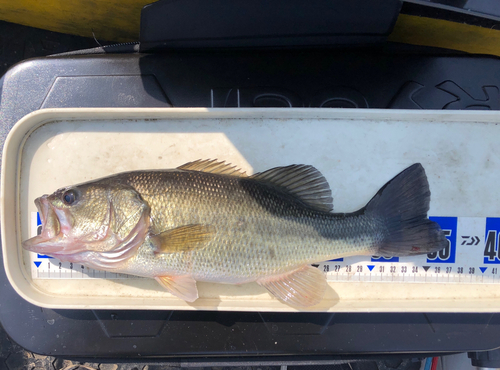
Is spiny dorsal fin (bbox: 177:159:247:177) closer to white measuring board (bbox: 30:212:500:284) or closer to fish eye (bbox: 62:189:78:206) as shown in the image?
fish eye (bbox: 62:189:78:206)

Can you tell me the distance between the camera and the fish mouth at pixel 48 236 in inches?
51.1

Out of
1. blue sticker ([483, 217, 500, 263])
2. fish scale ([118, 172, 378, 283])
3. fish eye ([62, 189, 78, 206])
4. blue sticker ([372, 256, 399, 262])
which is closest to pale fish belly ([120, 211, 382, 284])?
fish scale ([118, 172, 378, 283])

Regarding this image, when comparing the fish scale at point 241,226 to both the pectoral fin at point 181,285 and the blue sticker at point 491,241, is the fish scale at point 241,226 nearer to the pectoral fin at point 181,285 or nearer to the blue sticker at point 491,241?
the pectoral fin at point 181,285

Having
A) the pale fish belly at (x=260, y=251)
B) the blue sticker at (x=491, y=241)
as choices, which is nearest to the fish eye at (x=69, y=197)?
the pale fish belly at (x=260, y=251)

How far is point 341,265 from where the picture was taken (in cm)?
155

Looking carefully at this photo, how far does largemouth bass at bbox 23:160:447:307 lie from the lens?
4.21 ft

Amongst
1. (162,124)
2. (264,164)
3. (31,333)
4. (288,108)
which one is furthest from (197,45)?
(31,333)

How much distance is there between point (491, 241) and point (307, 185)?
948 mm

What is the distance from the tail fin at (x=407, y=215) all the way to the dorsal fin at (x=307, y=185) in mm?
196

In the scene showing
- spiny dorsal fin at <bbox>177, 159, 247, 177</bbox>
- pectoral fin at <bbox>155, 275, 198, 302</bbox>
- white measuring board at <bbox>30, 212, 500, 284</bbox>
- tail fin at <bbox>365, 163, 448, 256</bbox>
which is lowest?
pectoral fin at <bbox>155, 275, 198, 302</bbox>

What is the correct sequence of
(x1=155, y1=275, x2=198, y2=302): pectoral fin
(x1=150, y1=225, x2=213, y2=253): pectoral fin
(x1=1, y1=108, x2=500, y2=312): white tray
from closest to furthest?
(x1=150, y1=225, x2=213, y2=253): pectoral fin
(x1=155, y1=275, x2=198, y2=302): pectoral fin
(x1=1, y1=108, x2=500, y2=312): white tray

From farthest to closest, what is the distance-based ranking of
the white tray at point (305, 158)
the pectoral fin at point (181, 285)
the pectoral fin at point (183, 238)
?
the white tray at point (305, 158), the pectoral fin at point (181, 285), the pectoral fin at point (183, 238)

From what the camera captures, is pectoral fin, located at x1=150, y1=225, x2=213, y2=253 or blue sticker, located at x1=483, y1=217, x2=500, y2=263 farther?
blue sticker, located at x1=483, y1=217, x2=500, y2=263

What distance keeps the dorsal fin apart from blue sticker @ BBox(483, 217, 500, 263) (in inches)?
31.5
